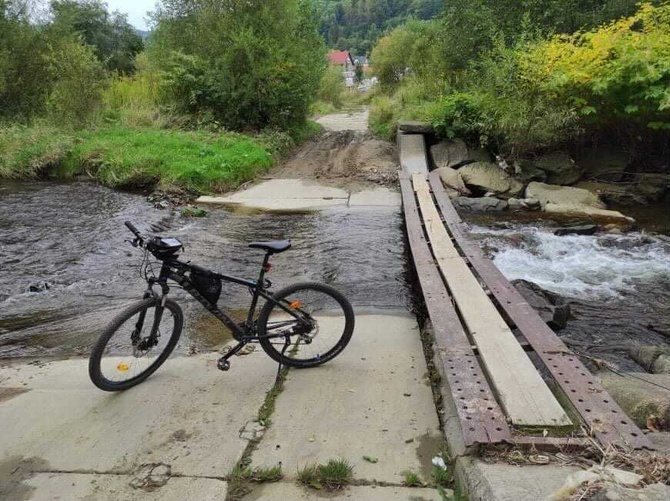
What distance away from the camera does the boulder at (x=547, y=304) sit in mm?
4973

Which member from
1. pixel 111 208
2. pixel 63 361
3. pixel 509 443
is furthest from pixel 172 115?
pixel 509 443

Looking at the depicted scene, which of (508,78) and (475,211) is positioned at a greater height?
(508,78)

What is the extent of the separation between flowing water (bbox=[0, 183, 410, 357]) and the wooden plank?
0.75 meters

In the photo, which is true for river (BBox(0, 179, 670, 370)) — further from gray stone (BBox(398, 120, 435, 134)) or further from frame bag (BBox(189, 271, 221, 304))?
gray stone (BBox(398, 120, 435, 134))

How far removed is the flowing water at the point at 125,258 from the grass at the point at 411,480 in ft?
7.64

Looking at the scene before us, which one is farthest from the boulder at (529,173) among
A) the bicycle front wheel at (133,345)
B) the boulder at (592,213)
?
the bicycle front wheel at (133,345)

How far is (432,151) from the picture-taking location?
12711mm

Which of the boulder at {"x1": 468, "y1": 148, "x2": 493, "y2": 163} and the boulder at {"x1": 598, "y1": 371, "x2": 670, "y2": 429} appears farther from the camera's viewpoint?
the boulder at {"x1": 468, "y1": 148, "x2": 493, "y2": 163}

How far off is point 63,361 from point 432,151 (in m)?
10.2

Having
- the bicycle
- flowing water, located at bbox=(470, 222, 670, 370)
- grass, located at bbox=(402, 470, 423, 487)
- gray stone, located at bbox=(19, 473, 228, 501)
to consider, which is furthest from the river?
grass, located at bbox=(402, 470, 423, 487)

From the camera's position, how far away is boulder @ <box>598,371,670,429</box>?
300 centimetres

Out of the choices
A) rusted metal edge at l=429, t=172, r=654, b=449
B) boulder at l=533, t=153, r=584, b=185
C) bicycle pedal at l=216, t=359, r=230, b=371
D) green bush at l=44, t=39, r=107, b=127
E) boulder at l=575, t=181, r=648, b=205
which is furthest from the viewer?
green bush at l=44, t=39, r=107, b=127

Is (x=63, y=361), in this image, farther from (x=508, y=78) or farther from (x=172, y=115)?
(x=172, y=115)

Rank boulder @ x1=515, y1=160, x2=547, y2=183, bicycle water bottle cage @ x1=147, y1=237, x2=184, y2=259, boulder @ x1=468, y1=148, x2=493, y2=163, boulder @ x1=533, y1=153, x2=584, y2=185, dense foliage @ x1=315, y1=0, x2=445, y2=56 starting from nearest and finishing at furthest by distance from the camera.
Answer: bicycle water bottle cage @ x1=147, y1=237, x2=184, y2=259
boulder @ x1=515, y1=160, x2=547, y2=183
boulder @ x1=533, y1=153, x2=584, y2=185
boulder @ x1=468, y1=148, x2=493, y2=163
dense foliage @ x1=315, y1=0, x2=445, y2=56
